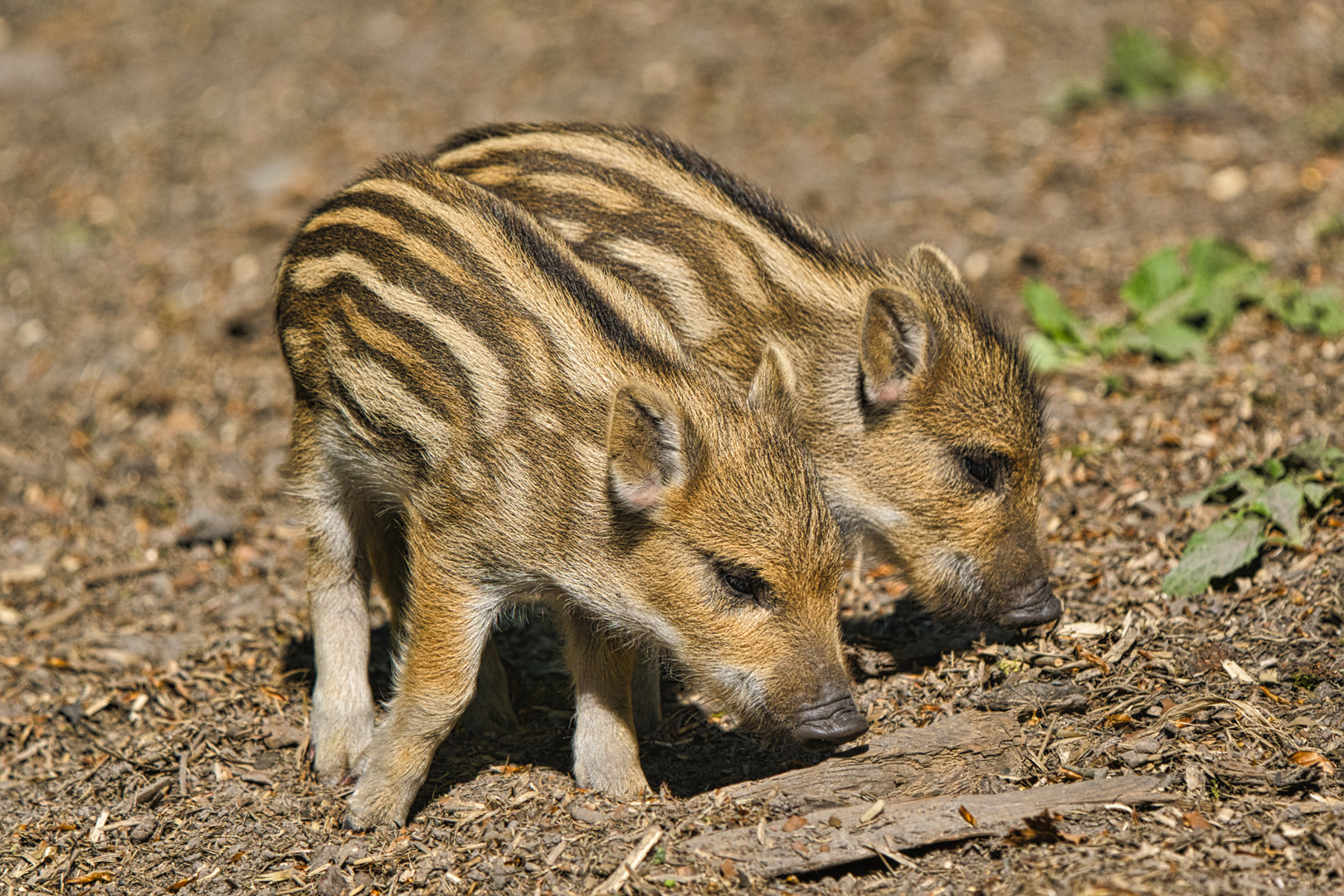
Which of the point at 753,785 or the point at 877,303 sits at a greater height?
the point at 877,303

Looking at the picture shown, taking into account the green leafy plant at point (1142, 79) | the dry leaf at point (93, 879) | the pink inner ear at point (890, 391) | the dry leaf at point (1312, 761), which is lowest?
the dry leaf at point (93, 879)

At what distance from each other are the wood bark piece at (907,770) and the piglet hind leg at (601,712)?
39 cm

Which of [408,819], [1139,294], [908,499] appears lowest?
[408,819]

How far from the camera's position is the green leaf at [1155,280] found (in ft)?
20.7

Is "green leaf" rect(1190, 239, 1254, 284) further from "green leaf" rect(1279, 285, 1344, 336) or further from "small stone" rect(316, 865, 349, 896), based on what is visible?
"small stone" rect(316, 865, 349, 896)

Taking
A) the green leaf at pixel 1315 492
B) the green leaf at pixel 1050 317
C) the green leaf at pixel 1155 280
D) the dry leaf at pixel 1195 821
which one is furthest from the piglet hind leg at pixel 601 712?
the green leaf at pixel 1155 280

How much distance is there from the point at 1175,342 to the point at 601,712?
339 cm

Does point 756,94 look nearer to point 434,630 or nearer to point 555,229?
point 555,229

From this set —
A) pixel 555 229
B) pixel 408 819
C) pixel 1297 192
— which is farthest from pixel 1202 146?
pixel 408 819

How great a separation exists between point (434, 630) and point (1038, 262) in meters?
4.70

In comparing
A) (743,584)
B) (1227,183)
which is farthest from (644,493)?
(1227,183)

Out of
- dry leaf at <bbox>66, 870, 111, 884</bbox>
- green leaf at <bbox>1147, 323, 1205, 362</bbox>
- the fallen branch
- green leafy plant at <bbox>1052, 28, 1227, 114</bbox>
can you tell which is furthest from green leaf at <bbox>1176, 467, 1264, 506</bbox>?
green leafy plant at <bbox>1052, 28, 1227, 114</bbox>

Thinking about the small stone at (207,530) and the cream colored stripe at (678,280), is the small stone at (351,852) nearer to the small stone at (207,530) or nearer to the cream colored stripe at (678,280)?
the cream colored stripe at (678,280)

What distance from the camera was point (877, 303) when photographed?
445cm
